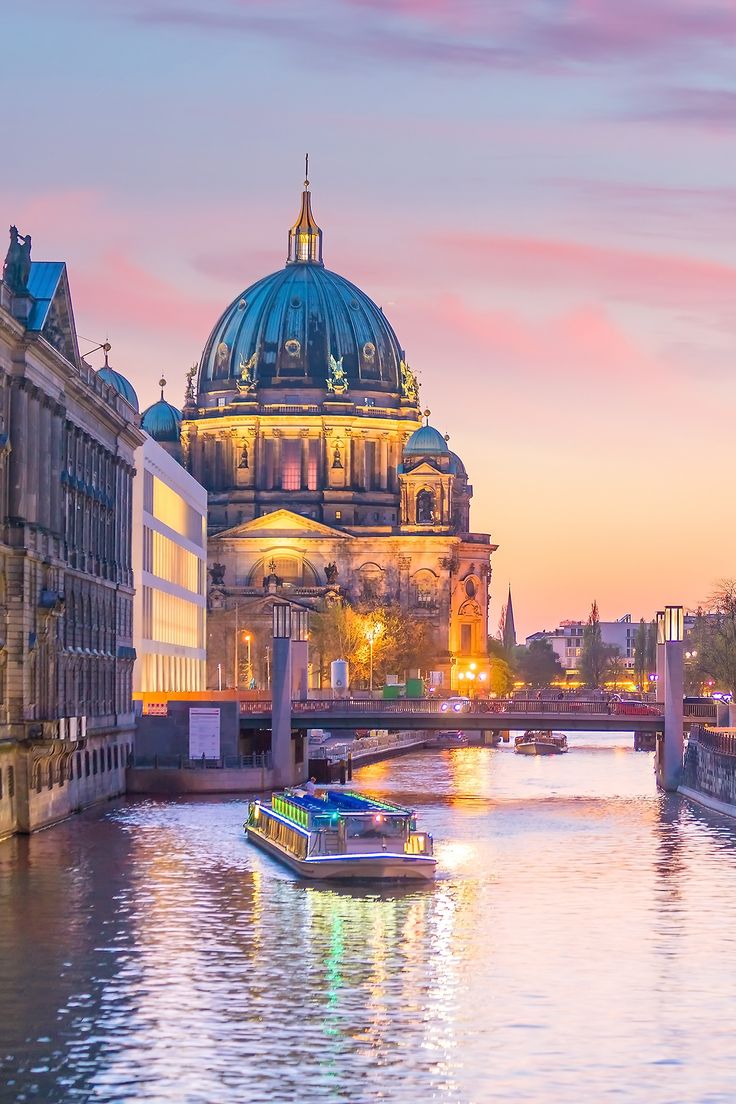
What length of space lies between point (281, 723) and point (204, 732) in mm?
6532

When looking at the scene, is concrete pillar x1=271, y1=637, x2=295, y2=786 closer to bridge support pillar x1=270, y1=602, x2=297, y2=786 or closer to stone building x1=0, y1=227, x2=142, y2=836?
bridge support pillar x1=270, y1=602, x2=297, y2=786

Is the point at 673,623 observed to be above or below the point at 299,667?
above

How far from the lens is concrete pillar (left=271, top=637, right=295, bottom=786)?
128375mm

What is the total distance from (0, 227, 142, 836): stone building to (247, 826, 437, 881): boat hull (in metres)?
13.4

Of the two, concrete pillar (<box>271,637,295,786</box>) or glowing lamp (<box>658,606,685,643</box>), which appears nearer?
concrete pillar (<box>271,637,295,786</box>)

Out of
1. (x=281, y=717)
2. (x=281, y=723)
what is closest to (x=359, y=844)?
(x=281, y=717)

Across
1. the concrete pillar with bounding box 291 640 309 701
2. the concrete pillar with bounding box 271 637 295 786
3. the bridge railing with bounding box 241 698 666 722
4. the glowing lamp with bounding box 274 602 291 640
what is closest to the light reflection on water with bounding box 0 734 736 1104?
the concrete pillar with bounding box 271 637 295 786

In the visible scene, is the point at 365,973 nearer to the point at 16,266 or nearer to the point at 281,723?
the point at 16,266

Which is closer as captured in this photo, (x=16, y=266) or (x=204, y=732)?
(x=16, y=266)

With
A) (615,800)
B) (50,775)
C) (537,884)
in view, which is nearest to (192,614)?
(615,800)

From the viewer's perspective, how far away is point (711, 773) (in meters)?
116

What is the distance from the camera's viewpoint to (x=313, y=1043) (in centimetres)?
4706

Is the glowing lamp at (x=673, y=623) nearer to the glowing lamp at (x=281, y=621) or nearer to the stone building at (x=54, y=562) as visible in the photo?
the glowing lamp at (x=281, y=621)

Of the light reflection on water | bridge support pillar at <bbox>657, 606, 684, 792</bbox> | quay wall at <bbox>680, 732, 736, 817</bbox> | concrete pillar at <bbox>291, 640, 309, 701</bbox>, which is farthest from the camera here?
concrete pillar at <bbox>291, 640, 309, 701</bbox>
